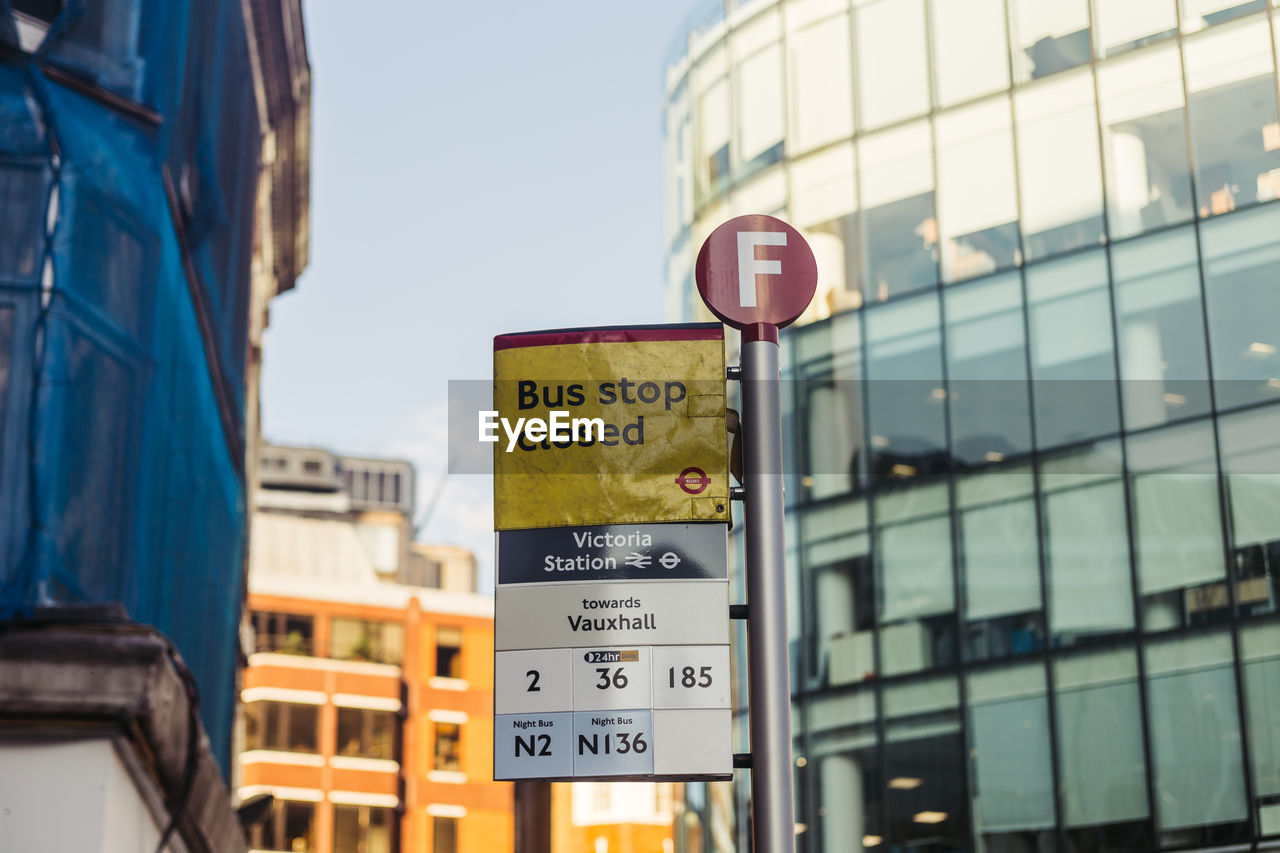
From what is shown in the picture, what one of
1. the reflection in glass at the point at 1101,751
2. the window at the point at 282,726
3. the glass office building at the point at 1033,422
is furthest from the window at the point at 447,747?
the reflection in glass at the point at 1101,751

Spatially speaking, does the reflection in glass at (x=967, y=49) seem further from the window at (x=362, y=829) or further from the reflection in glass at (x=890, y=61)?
the window at (x=362, y=829)

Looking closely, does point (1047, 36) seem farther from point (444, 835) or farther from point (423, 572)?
point (423, 572)

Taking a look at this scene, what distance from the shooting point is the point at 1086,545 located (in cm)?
2455

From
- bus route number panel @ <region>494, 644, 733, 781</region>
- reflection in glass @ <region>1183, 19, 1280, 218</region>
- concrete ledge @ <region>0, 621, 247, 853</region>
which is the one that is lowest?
bus route number panel @ <region>494, 644, 733, 781</region>

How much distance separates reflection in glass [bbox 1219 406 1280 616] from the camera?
73.7 ft

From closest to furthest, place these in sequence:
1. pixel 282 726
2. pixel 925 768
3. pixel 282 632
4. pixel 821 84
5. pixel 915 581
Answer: pixel 925 768
pixel 915 581
pixel 821 84
pixel 282 726
pixel 282 632

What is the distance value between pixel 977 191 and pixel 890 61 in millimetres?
3177

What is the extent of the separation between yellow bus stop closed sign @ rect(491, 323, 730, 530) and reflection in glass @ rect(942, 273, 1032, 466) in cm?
1948

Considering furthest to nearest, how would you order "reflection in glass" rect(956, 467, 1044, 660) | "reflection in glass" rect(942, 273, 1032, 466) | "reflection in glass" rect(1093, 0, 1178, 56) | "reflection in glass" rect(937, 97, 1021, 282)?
"reflection in glass" rect(937, 97, 1021, 282)
"reflection in glass" rect(942, 273, 1032, 466)
"reflection in glass" rect(1093, 0, 1178, 56)
"reflection in glass" rect(956, 467, 1044, 660)

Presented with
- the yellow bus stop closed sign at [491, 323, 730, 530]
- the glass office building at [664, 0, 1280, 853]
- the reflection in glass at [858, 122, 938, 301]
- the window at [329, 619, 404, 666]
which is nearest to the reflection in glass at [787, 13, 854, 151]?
the glass office building at [664, 0, 1280, 853]

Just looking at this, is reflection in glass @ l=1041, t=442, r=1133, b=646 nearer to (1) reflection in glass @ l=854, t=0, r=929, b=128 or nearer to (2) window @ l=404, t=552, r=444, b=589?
(1) reflection in glass @ l=854, t=0, r=929, b=128

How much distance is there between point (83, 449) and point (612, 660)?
5720 mm

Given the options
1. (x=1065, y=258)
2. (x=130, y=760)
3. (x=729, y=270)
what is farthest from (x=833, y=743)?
(x=729, y=270)

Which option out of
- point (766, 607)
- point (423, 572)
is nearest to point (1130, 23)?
point (766, 607)
